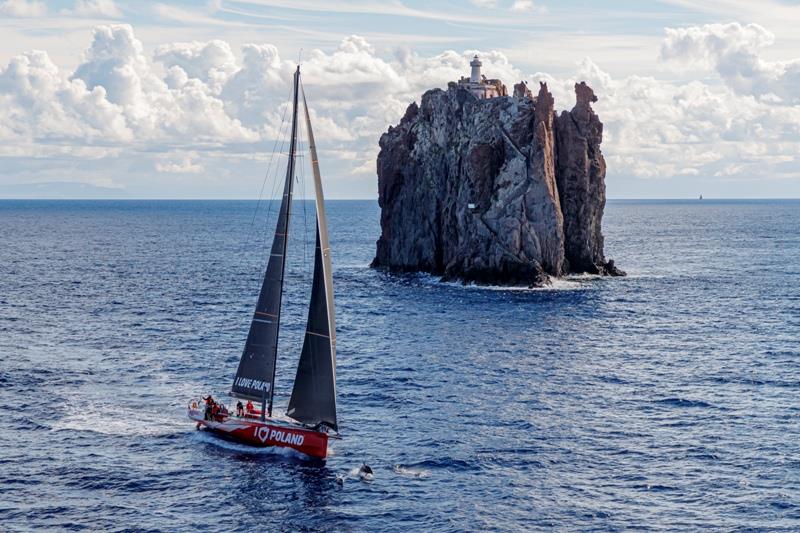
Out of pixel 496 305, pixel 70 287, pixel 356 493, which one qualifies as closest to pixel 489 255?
pixel 496 305

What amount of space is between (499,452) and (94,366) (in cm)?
3279

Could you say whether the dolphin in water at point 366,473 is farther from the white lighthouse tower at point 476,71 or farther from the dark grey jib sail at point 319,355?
the white lighthouse tower at point 476,71

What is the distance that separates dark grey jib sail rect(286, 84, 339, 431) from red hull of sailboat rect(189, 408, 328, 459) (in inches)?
34.1

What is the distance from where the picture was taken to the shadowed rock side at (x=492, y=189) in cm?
10706

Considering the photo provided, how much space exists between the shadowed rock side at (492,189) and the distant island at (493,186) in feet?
0.42

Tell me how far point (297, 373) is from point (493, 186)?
2575 inches

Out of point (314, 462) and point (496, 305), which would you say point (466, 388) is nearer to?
point (314, 462)

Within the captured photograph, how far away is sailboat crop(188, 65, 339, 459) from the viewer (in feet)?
153

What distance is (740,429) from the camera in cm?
5341

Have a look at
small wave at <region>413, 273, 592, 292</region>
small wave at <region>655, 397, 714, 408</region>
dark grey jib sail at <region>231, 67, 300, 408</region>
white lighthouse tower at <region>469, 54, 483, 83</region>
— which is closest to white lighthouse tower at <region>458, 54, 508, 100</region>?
white lighthouse tower at <region>469, 54, 483, 83</region>

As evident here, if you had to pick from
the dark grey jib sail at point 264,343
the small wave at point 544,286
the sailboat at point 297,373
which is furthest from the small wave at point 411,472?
the small wave at point 544,286

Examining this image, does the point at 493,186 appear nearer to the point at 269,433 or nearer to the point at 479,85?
the point at 479,85

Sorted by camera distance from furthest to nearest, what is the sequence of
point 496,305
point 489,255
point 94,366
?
point 489,255
point 496,305
point 94,366

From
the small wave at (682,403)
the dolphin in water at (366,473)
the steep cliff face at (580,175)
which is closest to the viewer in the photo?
the dolphin in water at (366,473)
